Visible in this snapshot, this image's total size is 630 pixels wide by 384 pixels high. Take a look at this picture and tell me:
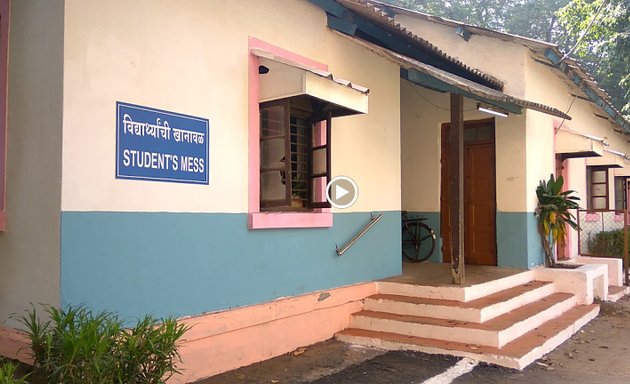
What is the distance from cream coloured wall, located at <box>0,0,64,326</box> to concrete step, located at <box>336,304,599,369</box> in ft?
11.3

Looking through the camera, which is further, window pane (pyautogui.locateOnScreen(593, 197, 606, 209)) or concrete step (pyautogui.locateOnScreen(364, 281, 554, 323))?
window pane (pyautogui.locateOnScreen(593, 197, 606, 209))

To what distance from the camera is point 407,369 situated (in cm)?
514

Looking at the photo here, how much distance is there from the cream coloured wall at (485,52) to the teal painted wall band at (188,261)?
→ 4.30 meters

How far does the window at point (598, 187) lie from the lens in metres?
13.6

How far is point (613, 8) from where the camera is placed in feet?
49.6

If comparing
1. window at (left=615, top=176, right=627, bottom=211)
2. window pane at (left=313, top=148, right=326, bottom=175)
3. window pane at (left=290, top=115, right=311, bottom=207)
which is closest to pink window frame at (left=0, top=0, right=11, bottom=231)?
window pane at (left=290, top=115, right=311, bottom=207)

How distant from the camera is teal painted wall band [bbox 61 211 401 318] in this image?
3.77m

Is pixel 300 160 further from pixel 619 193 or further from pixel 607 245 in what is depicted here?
pixel 619 193

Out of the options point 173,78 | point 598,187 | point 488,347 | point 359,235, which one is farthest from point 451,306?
point 598,187

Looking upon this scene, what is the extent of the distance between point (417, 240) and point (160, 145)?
20.7 ft

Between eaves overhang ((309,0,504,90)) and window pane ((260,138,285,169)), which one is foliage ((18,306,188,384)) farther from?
eaves overhang ((309,0,504,90))

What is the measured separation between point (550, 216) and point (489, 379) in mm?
4755

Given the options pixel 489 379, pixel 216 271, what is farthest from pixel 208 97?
pixel 489 379

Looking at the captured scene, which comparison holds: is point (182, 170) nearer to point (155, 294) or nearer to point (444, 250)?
point (155, 294)
